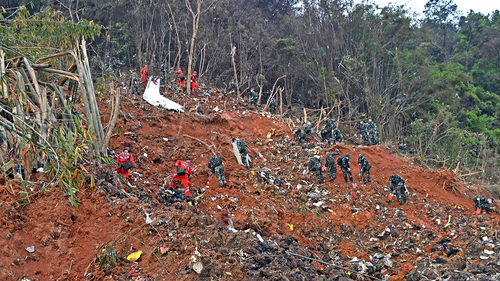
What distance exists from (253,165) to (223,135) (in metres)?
1.68

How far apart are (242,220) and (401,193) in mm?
4617

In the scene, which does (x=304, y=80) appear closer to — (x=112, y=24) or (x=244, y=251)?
(x=112, y=24)

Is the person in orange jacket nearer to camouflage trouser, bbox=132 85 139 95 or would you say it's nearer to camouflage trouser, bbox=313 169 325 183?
camouflage trouser, bbox=313 169 325 183

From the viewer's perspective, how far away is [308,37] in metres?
24.1

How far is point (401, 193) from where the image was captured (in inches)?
383

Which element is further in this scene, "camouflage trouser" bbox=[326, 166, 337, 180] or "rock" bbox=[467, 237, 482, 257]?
"camouflage trouser" bbox=[326, 166, 337, 180]

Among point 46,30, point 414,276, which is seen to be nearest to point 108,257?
point 46,30

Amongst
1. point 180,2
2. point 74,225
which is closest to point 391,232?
point 74,225

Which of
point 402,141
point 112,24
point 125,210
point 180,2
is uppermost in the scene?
point 180,2

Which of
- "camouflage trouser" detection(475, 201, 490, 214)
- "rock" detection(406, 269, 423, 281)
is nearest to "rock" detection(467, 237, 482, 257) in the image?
"rock" detection(406, 269, 423, 281)

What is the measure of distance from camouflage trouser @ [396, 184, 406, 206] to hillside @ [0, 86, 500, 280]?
20 cm

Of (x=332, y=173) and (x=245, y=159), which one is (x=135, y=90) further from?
(x=332, y=173)

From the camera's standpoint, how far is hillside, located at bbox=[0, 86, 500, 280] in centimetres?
498

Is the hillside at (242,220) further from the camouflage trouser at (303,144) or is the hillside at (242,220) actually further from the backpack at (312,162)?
the backpack at (312,162)
